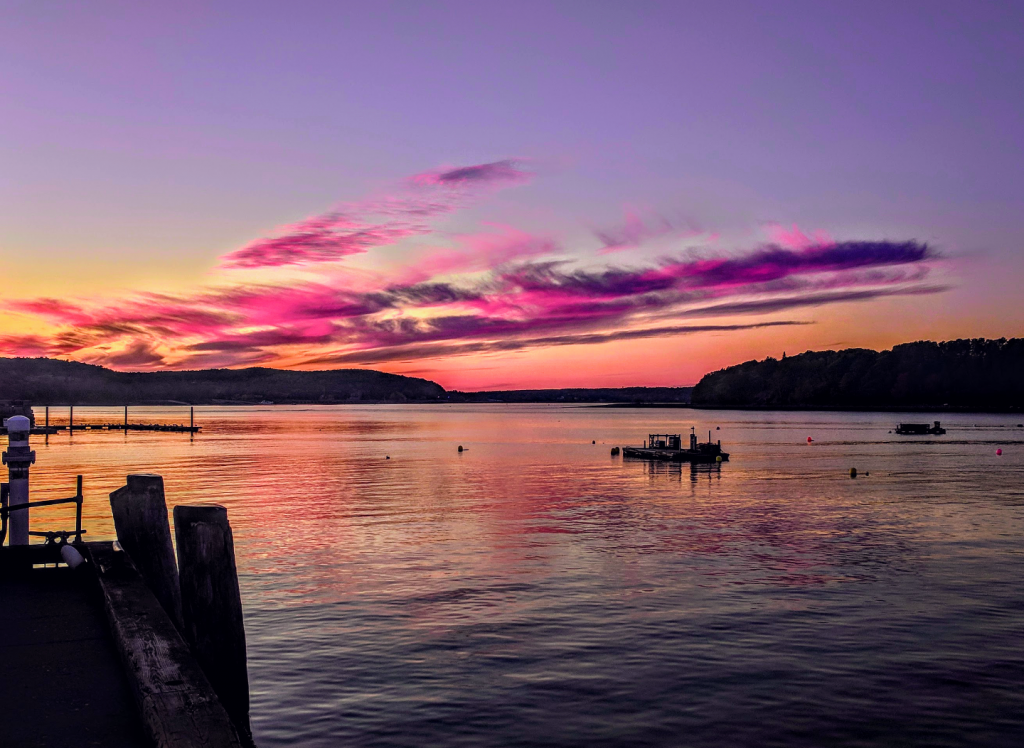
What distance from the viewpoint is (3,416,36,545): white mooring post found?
14789 mm

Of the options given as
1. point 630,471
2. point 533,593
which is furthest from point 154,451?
point 533,593

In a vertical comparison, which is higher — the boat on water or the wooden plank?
the wooden plank

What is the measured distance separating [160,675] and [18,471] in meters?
9.43

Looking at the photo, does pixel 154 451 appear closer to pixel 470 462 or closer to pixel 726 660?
pixel 470 462

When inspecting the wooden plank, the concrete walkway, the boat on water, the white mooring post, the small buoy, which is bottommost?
the boat on water

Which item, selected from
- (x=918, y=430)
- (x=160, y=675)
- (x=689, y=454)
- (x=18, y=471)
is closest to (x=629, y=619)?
(x=18, y=471)

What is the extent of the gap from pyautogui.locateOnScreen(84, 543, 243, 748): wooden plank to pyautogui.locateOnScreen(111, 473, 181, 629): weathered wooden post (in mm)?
840

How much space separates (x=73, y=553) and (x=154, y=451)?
90.1 m

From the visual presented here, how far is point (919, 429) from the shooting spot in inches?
6147

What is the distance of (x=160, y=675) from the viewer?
756cm

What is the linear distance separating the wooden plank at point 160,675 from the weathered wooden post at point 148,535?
2.76ft

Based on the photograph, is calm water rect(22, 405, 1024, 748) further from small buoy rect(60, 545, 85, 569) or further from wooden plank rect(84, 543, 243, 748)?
wooden plank rect(84, 543, 243, 748)

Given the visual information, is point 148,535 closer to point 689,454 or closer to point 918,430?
point 689,454

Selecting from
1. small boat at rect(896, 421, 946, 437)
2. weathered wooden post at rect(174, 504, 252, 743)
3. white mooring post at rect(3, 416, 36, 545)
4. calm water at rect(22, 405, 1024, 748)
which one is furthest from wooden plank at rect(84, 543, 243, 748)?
small boat at rect(896, 421, 946, 437)
